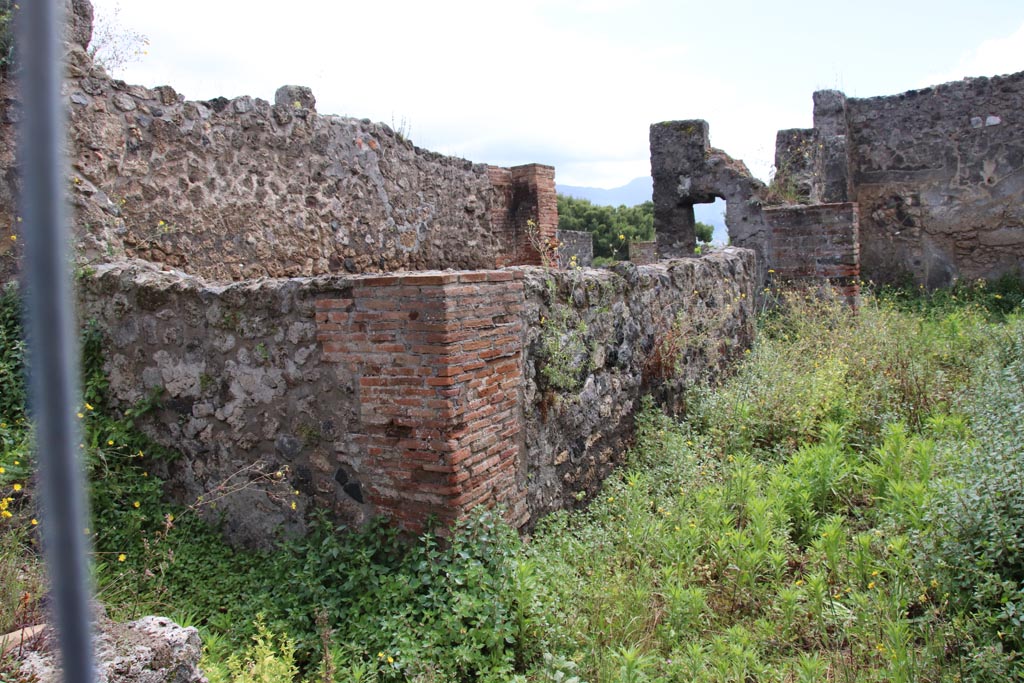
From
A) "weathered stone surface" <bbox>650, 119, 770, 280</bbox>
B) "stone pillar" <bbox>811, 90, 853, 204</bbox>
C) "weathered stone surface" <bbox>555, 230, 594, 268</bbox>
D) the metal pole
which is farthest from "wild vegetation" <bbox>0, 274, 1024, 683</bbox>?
"weathered stone surface" <bbox>555, 230, 594, 268</bbox>

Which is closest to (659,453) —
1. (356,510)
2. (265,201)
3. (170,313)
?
(356,510)

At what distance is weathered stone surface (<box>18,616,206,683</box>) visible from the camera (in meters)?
2.36

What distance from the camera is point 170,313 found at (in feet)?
14.4

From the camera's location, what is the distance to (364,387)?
3.81 metres

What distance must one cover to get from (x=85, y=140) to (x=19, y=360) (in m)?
1.62

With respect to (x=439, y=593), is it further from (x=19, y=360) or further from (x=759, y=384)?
(x=759, y=384)

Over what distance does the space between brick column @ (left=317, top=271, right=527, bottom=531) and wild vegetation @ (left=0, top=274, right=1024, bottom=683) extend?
218 mm

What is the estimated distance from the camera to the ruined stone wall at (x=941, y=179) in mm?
11961

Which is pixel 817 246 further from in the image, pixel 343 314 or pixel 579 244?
pixel 579 244

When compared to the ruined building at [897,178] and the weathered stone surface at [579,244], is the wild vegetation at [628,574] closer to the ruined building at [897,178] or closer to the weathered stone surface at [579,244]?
the ruined building at [897,178]

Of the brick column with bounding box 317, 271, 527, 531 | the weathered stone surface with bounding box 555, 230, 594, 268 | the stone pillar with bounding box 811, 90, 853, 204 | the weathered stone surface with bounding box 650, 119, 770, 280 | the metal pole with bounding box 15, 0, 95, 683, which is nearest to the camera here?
the metal pole with bounding box 15, 0, 95, 683

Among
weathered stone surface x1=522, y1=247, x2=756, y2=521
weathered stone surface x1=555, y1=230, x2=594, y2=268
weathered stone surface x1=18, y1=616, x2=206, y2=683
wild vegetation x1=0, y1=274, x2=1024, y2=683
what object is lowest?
wild vegetation x1=0, y1=274, x2=1024, y2=683

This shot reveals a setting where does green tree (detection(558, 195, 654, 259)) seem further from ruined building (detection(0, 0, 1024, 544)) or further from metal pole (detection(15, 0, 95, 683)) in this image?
metal pole (detection(15, 0, 95, 683))

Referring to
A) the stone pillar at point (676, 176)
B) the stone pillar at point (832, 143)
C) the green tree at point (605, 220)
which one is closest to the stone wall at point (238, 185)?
the stone pillar at point (676, 176)
